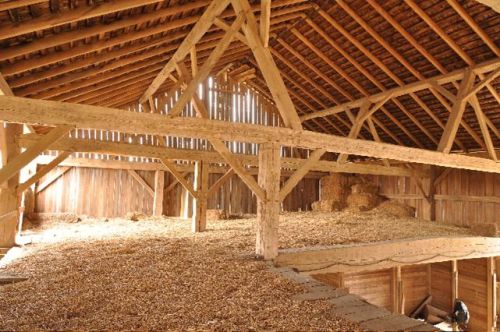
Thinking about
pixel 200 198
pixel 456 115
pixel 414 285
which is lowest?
pixel 414 285

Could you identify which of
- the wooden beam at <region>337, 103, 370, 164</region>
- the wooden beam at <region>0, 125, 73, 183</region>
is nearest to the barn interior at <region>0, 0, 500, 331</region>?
the wooden beam at <region>0, 125, 73, 183</region>

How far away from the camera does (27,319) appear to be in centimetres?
305

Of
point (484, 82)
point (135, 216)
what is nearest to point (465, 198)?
point (484, 82)

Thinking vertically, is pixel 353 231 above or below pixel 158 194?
below

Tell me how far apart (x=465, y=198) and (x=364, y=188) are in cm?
397

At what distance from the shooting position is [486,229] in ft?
31.0

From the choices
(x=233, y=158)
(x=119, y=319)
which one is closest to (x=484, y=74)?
(x=233, y=158)

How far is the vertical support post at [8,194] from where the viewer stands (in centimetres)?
659

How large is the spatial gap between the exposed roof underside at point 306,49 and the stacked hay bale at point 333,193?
3373 mm

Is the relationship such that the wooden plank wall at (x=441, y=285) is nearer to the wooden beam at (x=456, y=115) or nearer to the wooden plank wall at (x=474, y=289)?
the wooden plank wall at (x=474, y=289)

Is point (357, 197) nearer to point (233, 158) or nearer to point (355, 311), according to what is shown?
point (233, 158)

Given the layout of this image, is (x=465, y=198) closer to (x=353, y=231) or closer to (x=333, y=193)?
(x=333, y=193)

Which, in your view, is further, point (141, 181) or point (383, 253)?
point (141, 181)

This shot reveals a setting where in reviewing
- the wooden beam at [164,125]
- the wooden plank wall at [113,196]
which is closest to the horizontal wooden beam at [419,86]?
the wooden beam at [164,125]
